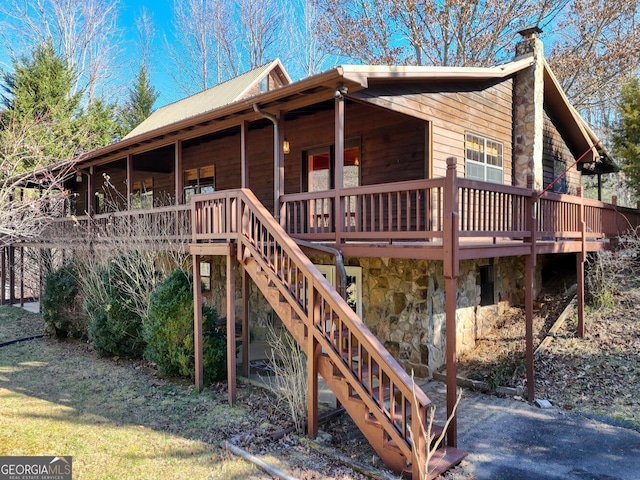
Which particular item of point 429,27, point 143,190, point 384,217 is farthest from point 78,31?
point 384,217

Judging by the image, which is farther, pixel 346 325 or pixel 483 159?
pixel 483 159

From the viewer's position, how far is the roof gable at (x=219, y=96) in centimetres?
1636

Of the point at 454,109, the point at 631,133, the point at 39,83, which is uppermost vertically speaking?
the point at 39,83

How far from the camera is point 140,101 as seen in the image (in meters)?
29.7

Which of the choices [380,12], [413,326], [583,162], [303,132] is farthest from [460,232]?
[380,12]

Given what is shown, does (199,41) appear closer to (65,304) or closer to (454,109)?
(65,304)

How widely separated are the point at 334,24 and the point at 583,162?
474 inches

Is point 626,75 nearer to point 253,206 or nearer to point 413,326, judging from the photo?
point 413,326

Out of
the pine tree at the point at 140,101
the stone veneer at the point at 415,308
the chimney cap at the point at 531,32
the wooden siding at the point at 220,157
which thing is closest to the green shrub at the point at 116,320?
the wooden siding at the point at 220,157

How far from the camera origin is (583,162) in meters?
13.6

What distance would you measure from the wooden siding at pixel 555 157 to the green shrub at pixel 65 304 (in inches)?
480

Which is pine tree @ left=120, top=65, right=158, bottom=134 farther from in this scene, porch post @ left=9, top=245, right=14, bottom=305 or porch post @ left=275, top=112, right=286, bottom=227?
porch post @ left=275, top=112, right=286, bottom=227

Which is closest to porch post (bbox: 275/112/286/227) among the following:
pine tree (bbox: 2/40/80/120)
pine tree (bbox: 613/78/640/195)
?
pine tree (bbox: 613/78/640/195)

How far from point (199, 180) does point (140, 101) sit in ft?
64.1
